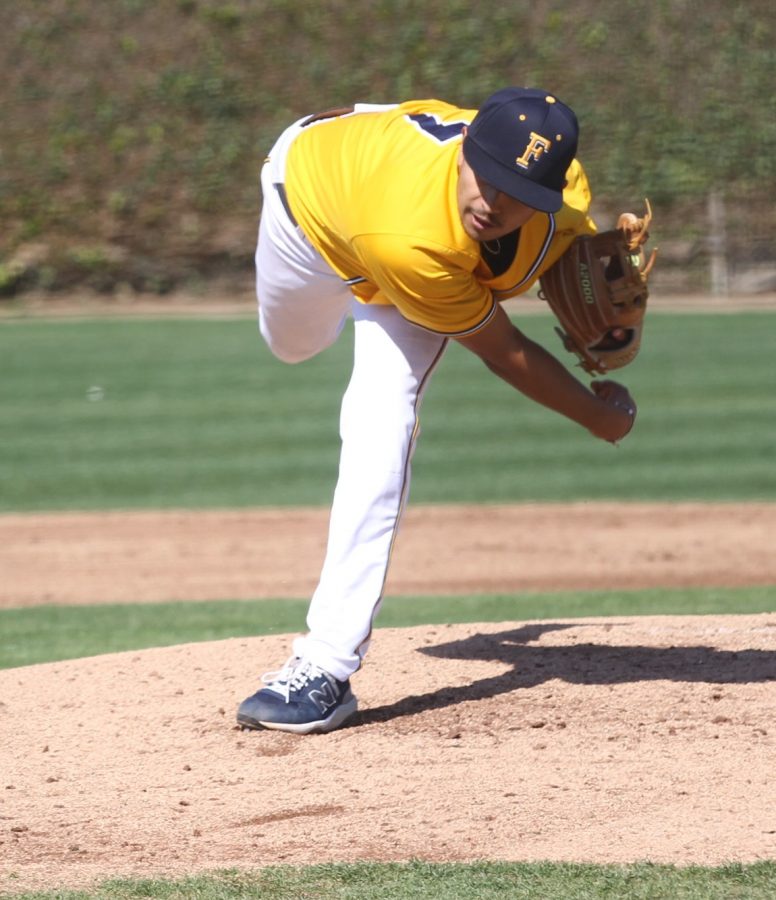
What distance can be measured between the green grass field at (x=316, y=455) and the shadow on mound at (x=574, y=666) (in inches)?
45.5

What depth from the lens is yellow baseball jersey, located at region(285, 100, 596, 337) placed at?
3279 mm

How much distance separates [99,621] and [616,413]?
3.20 meters

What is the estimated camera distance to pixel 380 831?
2961 mm

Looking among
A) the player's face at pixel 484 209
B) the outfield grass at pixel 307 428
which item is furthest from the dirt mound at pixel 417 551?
the player's face at pixel 484 209

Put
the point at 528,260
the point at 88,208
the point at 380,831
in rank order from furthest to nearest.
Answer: the point at 88,208
the point at 528,260
the point at 380,831

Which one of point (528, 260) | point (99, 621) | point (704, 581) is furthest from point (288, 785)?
point (704, 581)

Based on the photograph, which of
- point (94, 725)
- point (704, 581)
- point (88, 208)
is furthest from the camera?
point (88, 208)

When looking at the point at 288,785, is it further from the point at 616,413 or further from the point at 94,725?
the point at 616,413

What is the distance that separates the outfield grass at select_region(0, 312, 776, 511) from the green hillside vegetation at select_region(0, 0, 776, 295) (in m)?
6.37

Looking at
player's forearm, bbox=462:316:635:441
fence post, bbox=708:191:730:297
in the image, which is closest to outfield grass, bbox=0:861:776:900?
player's forearm, bbox=462:316:635:441

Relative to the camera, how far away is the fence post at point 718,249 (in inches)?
749

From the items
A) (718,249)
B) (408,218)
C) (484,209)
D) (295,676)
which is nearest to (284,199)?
(408,218)

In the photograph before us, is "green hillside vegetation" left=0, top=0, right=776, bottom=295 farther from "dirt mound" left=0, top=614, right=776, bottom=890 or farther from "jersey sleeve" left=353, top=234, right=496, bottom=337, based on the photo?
"jersey sleeve" left=353, top=234, right=496, bottom=337

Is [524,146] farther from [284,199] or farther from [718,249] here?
[718,249]
